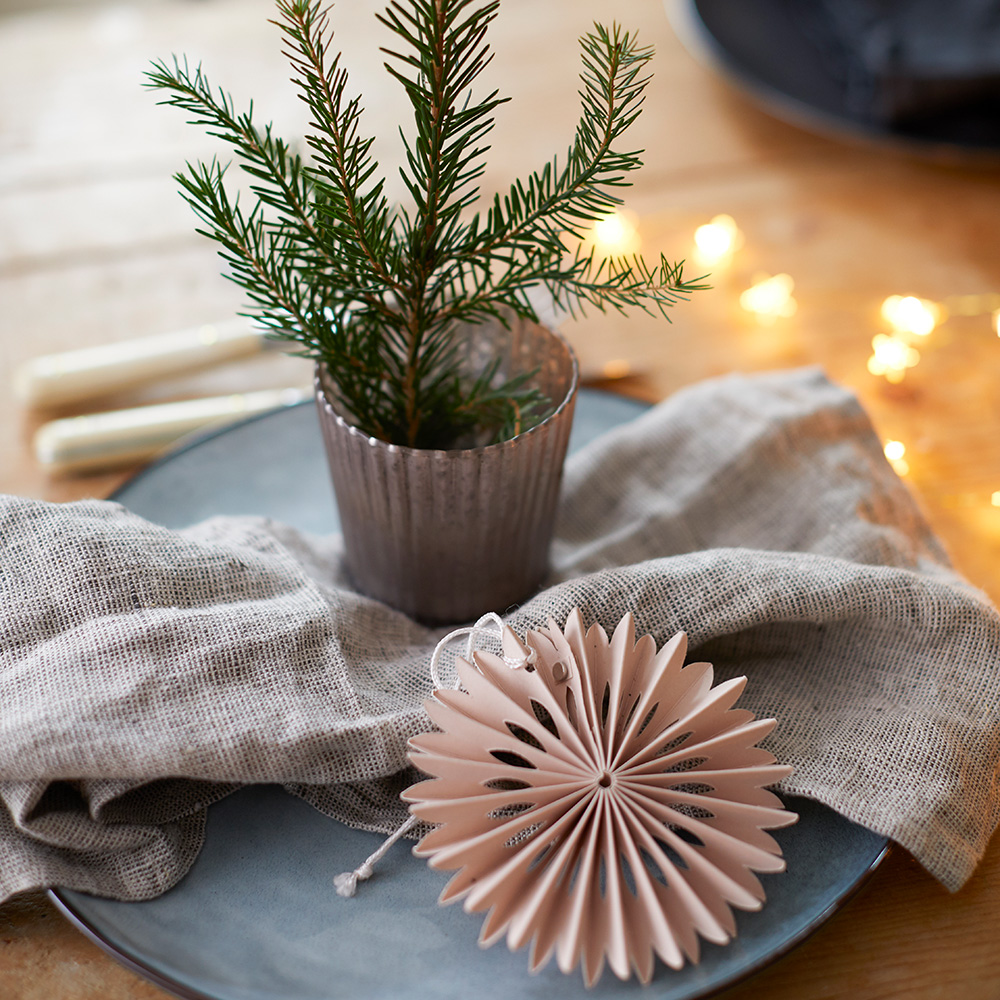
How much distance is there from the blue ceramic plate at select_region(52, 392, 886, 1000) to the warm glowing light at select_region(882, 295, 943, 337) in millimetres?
395

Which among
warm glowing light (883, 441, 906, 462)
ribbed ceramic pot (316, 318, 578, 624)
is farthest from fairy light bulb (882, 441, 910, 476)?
ribbed ceramic pot (316, 318, 578, 624)

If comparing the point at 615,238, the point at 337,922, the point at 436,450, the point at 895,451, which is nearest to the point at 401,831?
the point at 337,922

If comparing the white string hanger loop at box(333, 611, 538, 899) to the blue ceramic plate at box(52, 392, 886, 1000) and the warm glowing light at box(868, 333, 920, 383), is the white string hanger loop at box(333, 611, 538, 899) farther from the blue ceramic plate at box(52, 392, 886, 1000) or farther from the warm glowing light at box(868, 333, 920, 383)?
the warm glowing light at box(868, 333, 920, 383)

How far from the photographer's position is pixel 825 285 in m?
0.69

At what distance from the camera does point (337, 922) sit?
1.10ft

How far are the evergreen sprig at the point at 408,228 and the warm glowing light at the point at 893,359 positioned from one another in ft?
0.97

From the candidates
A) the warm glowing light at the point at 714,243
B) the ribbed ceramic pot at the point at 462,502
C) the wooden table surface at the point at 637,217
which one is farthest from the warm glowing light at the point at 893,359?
the ribbed ceramic pot at the point at 462,502

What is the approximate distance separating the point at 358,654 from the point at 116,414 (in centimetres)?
28

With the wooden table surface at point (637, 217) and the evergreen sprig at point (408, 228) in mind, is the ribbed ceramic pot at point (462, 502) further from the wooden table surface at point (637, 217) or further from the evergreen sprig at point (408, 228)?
the wooden table surface at point (637, 217)

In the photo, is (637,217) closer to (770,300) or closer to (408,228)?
(770,300)

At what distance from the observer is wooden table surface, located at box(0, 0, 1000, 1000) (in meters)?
0.59

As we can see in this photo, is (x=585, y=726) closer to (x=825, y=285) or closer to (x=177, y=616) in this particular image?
(x=177, y=616)

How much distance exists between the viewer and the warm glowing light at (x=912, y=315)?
0.65 m

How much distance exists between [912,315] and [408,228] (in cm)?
41
